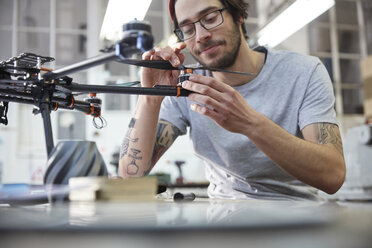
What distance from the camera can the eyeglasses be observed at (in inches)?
46.6

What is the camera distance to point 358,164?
2.90 metres

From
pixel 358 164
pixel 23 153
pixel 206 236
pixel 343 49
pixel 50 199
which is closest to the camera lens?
pixel 206 236

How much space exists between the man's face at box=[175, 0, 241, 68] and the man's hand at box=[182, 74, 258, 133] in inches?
17.4

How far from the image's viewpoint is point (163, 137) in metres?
1.33

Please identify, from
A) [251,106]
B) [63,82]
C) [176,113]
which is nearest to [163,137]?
[176,113]

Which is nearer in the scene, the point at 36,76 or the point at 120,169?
the point at 36,76

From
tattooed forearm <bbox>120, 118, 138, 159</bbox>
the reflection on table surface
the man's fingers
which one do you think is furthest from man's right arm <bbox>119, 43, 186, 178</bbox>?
the reflection on table surface

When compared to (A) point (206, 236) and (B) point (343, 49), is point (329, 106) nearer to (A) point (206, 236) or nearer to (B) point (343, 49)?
(A) point (206, 236)

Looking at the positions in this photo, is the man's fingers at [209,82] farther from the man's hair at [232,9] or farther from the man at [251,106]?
the man's hair at [232,9]

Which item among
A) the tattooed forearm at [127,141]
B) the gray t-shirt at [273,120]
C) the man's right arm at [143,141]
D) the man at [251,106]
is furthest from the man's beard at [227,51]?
the tattooed forearm at [127,141]

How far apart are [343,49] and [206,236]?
8.01 meters

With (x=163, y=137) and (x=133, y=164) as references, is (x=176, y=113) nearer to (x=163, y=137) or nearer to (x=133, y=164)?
(x=163, y=137)

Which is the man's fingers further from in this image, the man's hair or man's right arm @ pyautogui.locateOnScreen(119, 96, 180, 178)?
the man's hair

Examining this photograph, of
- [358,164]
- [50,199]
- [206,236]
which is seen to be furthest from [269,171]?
[358,164]
